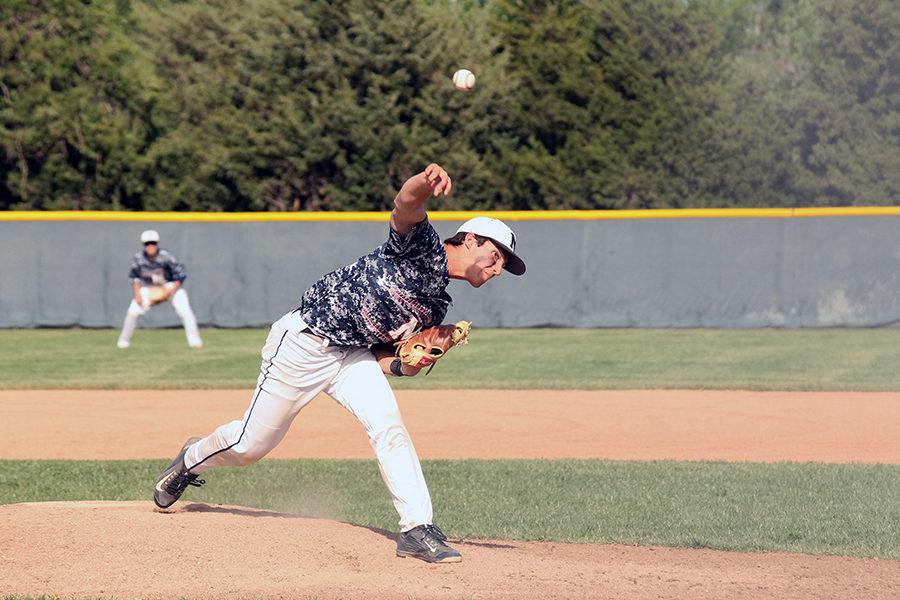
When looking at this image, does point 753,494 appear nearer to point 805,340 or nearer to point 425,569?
point 425,569

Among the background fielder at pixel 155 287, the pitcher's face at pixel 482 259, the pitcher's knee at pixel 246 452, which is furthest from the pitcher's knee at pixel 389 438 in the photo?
the background fielder at pixel 155 287

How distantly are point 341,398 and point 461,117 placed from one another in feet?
79.5

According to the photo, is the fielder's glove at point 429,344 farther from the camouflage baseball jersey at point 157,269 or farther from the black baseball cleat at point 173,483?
the camouflage baseball jersey at point 157,269

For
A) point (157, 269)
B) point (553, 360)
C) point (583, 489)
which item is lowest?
point (553, 360)

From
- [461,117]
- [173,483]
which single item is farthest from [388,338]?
[461,117]

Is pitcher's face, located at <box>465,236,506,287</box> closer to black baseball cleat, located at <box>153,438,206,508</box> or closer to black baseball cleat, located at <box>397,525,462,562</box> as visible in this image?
black baseball cleat, located at <box>397,525,462,562</box>

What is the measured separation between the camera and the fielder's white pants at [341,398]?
5535 mm

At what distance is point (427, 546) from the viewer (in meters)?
5.43

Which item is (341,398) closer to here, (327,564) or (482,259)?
(327,564)

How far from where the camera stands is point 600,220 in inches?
759

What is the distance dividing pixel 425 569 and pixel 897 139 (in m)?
26.2

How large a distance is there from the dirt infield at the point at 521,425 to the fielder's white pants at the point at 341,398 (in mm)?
3916

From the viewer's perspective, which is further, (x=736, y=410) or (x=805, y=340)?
(x=805, y=340)

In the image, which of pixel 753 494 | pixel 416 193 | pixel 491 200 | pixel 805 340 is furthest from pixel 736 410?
pixel 491 200
